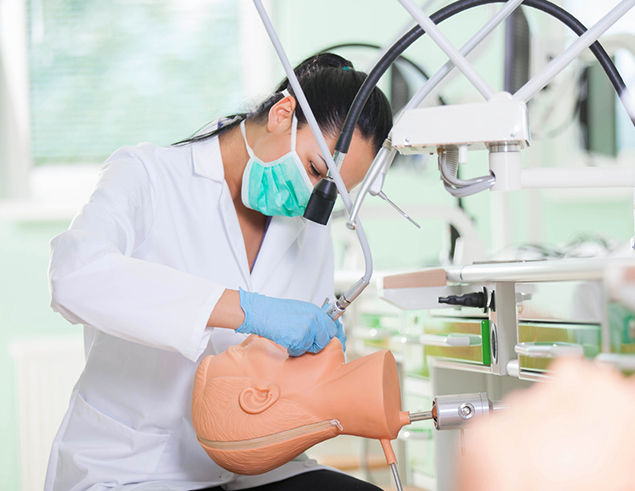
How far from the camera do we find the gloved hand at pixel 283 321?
0.89m

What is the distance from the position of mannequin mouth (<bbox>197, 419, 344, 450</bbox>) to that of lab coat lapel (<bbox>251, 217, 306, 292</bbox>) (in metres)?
0.37


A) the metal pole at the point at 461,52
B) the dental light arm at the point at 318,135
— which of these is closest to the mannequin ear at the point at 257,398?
the dental light arm at the point at 318,135

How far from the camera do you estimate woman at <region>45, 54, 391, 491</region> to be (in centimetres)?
87

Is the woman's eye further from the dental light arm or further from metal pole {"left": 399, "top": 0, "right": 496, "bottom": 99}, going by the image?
metal pole {"left": 399, "top": 0, "right": 496, "bottom": 99}

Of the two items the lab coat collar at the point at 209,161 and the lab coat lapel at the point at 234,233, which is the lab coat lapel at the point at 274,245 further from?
the lab coat collar at the point at 209,161

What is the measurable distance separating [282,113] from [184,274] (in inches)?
15.2

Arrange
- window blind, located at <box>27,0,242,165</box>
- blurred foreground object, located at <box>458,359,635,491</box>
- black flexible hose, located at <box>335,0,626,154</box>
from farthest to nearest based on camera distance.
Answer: window blind, located at <box>27,0,242,165</box>
black flexible hose, located at <box>335,0,626,154</box>
blurred foreground object, located at <box>458,359,635,491</box>

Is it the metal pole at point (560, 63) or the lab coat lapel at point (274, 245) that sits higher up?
the metal pole at point (560, 63)

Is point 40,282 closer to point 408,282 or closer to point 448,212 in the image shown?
point 448,212

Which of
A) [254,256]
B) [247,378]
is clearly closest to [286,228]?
[254,256]

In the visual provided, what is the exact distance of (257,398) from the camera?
0.89m

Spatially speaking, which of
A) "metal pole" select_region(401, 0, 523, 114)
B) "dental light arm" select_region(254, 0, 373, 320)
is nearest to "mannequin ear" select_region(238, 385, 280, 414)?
"dental light arm" select_region(254, 0, 373, 320)

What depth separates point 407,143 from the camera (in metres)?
0.70

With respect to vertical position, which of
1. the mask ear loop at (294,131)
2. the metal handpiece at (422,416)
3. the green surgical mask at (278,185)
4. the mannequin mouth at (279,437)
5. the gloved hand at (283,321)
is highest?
the mask ear loop at (294,131)
